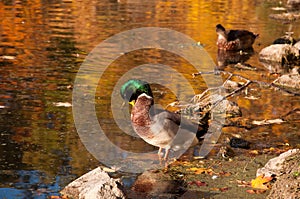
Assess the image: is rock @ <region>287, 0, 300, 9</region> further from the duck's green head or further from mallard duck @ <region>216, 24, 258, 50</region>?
the duck's green head

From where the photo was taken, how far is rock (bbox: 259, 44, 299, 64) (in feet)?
41.0

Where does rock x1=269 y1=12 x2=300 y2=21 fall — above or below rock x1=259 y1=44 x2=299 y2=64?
below

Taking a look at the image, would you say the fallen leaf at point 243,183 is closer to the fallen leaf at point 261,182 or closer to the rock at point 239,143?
the fallen leaf at point 261,182

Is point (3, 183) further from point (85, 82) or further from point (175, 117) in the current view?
point (85, 82)

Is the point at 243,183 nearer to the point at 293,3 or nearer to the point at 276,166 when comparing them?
the point at 276,166

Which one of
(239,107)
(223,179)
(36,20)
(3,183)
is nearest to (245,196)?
(223,179)

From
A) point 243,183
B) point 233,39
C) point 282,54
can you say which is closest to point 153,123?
point 243,183

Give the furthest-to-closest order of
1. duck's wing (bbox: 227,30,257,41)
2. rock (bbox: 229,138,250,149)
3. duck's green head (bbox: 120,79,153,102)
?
duck's wing (bbox: 227,30,257,41)
rock (bbox: 229,138,250,149)
duck's green head (bbox: 120,79,153,102)

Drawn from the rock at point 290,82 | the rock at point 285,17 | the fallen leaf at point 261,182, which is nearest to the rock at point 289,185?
the fallen leaf at point 261,182

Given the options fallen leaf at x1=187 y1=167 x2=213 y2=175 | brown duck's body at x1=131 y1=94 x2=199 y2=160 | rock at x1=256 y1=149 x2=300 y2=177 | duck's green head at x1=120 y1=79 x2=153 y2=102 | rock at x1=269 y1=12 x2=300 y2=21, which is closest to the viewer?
rock at x1=256 y1=149 x2=300 y2=177

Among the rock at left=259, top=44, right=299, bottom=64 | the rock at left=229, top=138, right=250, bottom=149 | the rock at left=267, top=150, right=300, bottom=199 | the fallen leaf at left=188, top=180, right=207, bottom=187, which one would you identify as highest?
the rock at left=267, top=150, right=300, bottom=199

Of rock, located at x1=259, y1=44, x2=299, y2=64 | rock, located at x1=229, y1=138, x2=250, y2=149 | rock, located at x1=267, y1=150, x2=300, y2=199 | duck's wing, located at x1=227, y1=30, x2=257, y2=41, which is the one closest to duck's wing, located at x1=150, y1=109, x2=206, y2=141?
rock, located at x1=229, y1=138, x2=250, y2=149

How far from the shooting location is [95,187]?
491 cm

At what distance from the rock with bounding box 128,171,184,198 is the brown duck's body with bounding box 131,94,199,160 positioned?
36 cm
